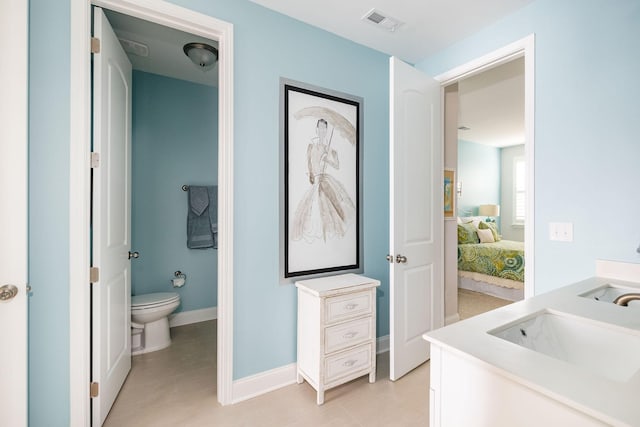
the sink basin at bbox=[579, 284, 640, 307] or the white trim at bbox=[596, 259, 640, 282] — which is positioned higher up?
the white trim at bbox=[596, 259, 640, 282]

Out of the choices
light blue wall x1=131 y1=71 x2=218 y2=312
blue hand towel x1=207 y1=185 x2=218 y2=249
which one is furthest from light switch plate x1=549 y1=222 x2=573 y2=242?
light blue wall x1=131 y1=71 x2=218 y2=312

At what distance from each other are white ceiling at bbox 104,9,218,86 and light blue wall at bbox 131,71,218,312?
144 mm

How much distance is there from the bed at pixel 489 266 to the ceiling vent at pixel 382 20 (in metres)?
3.56

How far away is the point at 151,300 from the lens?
2652mm

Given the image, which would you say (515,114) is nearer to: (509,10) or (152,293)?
(509,10)

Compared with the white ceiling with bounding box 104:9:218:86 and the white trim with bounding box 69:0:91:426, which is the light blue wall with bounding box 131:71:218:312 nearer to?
the white ceiling with bounding box 104:9:218:86

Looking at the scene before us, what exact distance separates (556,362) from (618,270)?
4.33 feet

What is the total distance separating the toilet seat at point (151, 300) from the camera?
8.30ft

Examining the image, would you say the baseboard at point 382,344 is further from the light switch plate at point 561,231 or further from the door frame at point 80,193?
the door frame at point 80,193

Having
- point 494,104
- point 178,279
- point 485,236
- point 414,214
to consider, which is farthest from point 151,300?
point 485,236

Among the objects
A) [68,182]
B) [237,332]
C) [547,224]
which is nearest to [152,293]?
[237,332]
